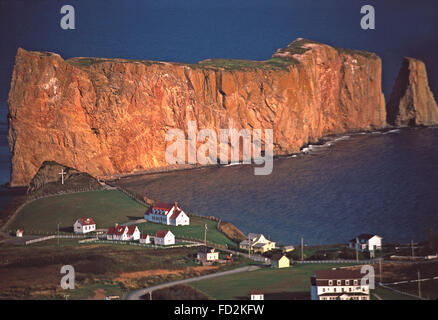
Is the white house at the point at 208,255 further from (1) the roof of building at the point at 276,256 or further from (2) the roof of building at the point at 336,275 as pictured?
(2) the roof of building at the point at 336,275

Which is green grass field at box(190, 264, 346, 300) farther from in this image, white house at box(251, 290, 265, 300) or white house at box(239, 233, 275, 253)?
white house at box(239, 233, 275, 253)

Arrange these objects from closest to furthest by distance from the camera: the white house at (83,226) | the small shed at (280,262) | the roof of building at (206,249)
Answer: the small shed at (280,262), the roof of building at (206,249), the white house at (83,226)

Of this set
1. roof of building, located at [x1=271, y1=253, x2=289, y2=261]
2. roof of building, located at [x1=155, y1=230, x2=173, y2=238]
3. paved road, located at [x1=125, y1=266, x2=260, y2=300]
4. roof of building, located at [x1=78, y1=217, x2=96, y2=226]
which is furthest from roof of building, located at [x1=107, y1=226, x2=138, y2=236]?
roof of building, located at [x1=271, y1=253, x2=289, y2=261]

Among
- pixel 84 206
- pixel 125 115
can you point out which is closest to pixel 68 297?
pixel 84 206

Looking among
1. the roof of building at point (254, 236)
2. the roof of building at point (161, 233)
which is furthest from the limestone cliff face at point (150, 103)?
the roof of building at point (254, 236)

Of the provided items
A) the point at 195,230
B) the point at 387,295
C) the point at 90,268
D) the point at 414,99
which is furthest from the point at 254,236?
the point at 414,99

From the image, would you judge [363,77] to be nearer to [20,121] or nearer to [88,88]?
[88,88]

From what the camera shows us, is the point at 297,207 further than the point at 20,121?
No
